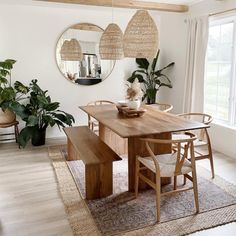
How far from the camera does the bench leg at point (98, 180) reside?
2.71m

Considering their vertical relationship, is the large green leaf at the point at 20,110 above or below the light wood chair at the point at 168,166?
above

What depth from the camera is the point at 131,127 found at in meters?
2.75

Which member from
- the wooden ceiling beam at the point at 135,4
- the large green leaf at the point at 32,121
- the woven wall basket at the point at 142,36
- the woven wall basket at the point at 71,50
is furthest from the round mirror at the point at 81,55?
the woven wall basket at the point at 142,36

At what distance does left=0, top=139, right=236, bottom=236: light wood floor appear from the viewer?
2.25 meters

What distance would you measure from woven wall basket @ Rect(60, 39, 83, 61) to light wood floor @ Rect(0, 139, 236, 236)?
1694 millimetres

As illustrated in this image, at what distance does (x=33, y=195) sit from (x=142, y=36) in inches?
Answer: 79.3

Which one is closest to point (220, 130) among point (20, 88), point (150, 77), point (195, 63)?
point (195, 63)

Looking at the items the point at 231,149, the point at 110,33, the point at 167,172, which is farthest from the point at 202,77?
the point at 167,172

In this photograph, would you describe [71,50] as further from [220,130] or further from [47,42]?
[220,130]

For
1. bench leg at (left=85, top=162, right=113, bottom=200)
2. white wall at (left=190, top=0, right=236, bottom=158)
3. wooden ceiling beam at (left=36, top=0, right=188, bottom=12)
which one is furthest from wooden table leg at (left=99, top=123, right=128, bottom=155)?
wooden ceiling beam at (left=36, top=0, right=188, bottom=12)

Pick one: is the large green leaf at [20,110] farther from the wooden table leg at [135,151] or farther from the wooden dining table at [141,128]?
the wooden table leg at [135,151]

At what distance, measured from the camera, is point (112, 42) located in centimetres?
326

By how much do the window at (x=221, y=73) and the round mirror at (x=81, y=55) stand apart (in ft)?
6.26

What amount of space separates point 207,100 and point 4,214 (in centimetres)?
345
